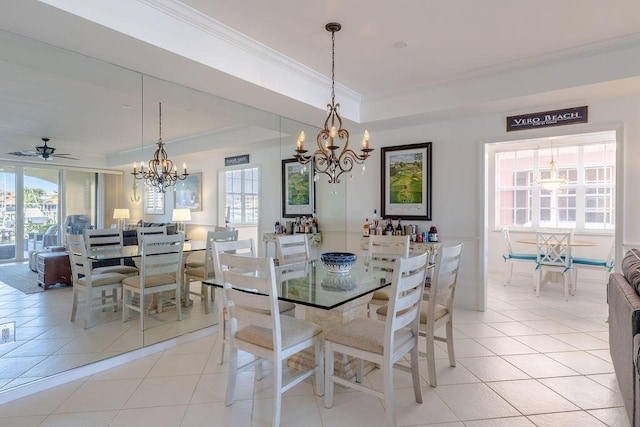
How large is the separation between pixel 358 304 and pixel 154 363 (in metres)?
1.74

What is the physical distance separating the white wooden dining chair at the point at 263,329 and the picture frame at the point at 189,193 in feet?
4.61

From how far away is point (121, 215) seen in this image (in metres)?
2.98

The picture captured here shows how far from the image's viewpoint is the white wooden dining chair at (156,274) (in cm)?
293

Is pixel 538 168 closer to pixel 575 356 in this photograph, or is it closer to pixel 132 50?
pixel 575 356

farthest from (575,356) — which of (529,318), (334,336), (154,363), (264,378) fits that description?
(154,363)

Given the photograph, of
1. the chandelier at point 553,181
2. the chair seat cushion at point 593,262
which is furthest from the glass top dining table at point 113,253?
the chandelier at point 553,181

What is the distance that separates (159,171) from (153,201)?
28 centimetres

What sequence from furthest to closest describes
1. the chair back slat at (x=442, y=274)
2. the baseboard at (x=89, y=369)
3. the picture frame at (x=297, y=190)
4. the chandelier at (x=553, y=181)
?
the chandelier at (x=553, y=181), the picture frame at (x=297, y=190), the chair back slat at (x=442, y=274), the baseboard at (x=89, y=369)

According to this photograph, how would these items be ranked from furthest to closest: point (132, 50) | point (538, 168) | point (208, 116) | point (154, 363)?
point (538, 168), point (208, 116), point (154, 363), point (132, 50)

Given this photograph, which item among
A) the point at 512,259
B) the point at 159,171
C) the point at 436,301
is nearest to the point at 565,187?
the point at 512,259

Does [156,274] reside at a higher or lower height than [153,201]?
lower

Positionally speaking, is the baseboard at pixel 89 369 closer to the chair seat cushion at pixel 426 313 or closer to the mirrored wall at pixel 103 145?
the mirrored wall at pixel 103 145

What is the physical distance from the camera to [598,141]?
18.8ft

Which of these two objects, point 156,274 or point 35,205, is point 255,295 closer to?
point 156,274
